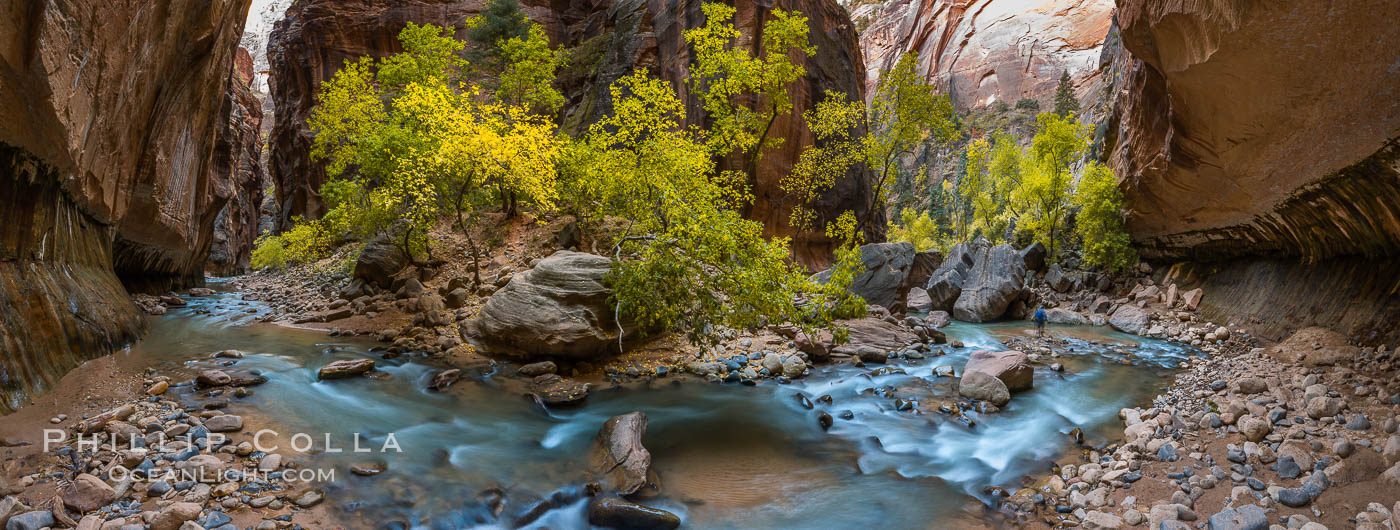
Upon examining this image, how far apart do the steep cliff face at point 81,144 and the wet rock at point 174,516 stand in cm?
321

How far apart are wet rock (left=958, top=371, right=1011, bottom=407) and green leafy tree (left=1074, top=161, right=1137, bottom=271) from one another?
1636 centimetres

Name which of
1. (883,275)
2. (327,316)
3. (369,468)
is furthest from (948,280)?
(327,316)

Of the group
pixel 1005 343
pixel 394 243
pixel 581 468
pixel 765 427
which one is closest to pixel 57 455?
pixel 581 468

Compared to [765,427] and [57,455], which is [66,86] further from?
[765,427]

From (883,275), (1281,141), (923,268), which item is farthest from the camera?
(923,268)

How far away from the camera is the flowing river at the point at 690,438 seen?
542 centimetres

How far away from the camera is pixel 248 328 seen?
12.3m

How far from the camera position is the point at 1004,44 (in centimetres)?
7531

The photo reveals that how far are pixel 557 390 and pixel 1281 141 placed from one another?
41.2 feet

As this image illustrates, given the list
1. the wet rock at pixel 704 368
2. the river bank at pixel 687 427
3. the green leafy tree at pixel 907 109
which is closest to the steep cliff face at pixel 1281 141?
the river bank at pixel 687 427

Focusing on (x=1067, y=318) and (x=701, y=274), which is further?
(x=1067, y=318)

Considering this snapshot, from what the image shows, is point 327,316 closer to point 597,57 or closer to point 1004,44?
point 597,57

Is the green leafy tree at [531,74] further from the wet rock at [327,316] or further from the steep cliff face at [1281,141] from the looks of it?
the steep cliff face at [1281,141]

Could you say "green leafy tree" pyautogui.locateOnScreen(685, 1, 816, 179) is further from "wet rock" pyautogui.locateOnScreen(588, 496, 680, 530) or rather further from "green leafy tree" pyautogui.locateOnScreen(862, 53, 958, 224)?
"wet rock" pyautogui.locateOnScreen(588, 496, 680, 530)
